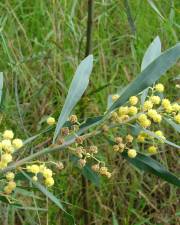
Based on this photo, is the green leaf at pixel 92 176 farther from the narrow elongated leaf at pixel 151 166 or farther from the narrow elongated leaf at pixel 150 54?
the narrow elongated leaf at pixel 150 54

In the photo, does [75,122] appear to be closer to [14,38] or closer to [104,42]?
[104,42]

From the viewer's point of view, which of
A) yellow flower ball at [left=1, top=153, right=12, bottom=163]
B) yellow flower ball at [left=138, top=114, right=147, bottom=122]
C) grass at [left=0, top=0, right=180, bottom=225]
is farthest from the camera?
grass at [left=0, top=0, right=180, bottom=225]

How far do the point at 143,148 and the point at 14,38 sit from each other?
768 mm

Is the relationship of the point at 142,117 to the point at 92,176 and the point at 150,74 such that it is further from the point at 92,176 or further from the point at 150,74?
the point at 92,176

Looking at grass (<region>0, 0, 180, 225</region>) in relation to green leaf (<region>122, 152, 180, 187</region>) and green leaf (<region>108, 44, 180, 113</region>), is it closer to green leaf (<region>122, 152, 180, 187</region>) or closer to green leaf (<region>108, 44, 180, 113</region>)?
green leaf (<region>122, 152, 180, 187</region>)

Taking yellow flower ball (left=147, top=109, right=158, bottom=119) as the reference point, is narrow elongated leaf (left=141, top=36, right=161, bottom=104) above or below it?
above

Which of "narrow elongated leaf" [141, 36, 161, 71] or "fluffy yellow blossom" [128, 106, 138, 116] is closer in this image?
"fluffy yellow blossom" [128, 106, 138, 116]

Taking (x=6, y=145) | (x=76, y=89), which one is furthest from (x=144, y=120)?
(x=6, y=145)

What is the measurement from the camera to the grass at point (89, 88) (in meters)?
2.00

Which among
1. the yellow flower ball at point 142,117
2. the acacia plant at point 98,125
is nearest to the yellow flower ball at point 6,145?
the acacia plant at point 98,125

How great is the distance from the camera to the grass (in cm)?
200

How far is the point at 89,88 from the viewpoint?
2.23m

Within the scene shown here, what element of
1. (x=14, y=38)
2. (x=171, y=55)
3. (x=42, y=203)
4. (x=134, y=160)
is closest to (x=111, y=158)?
(x=42, y=203)

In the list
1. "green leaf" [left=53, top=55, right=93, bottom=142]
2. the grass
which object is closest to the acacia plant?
"green leaf" [left=53, top=55, right=93, bottom=142]
